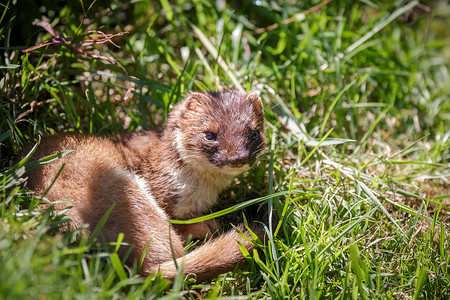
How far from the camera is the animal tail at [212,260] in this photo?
294 centimetres

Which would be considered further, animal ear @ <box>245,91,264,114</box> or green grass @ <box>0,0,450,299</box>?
animal ear @ <box>245,91,264,114</box>

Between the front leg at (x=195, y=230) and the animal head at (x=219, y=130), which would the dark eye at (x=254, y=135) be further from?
the front leg at (x=195, y=230)

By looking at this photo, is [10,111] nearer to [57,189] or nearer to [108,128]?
[108,128]

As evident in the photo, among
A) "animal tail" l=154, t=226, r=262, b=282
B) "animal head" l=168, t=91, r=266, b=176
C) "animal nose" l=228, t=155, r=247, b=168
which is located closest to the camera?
"animal tail" l=154, t=226, r=262, b=282

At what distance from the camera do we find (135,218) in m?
3.18

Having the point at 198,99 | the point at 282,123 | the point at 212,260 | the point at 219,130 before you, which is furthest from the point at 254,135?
the point at 212,260

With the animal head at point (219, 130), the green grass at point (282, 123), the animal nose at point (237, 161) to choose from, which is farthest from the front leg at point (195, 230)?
the animal nose at point (237, 161)

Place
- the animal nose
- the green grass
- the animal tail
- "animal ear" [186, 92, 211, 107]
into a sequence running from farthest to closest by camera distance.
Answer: "animal ear" [186, 92, 211, 107] → the animal nose → the animal tail → the green grass

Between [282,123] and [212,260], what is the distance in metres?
1.89

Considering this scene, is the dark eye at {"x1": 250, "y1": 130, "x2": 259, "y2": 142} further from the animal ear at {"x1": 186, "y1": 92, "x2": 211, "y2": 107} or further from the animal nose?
the animal ear at {"x1": 186, "y1": 92, "x2": 211, "y2": 107}

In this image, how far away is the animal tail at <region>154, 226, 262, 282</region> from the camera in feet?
9.65

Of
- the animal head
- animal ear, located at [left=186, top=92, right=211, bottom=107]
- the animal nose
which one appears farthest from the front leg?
animal ear, located at [left=186, top=92, right=211, bottom=107]

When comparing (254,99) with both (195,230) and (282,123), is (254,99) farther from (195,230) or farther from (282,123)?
(195,230)

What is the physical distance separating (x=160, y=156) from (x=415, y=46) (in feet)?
14.7
